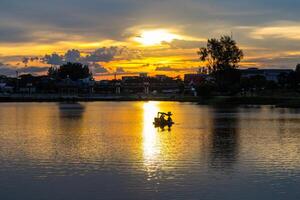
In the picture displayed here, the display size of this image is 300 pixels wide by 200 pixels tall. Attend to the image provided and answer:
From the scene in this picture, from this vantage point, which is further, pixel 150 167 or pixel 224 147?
pixel 224 147

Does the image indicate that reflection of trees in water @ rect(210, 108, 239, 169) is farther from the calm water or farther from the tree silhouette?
the tree silhouette

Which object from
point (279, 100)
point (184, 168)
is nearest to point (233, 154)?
point (184, 168)

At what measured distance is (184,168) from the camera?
97.8 ft

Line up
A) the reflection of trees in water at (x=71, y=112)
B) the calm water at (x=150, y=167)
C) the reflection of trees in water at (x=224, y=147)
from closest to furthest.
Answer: the calm water at (x=150, y=167), the reflection of trees in water at (x=224, y=147), the reflection of trees in water at (x=71, y=112)

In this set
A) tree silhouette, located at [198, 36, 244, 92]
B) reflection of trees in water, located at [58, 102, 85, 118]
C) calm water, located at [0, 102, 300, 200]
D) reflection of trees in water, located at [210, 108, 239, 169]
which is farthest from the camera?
tree silhouette, located at [198, 36, 244, 92]

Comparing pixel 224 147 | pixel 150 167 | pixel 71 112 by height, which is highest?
pixel 150 167

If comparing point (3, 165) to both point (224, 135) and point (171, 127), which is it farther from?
point (171, 127)

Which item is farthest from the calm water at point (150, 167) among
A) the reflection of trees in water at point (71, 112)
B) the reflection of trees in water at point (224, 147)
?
the reflection of trees in water at point (71, 112)

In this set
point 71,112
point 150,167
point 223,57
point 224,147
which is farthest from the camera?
point 223,57

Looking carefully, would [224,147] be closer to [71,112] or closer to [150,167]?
[150,167]

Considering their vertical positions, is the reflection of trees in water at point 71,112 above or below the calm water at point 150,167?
below

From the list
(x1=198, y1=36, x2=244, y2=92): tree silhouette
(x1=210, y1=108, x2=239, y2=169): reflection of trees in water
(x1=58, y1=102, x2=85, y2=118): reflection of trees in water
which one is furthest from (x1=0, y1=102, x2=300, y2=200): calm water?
(x1=198, y1=36, x2=244, y2=92): tree silhouette

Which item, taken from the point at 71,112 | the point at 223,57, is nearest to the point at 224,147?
the point at 71,112

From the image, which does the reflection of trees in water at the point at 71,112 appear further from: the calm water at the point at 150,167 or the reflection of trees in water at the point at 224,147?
the calm water at the point at 150,167
